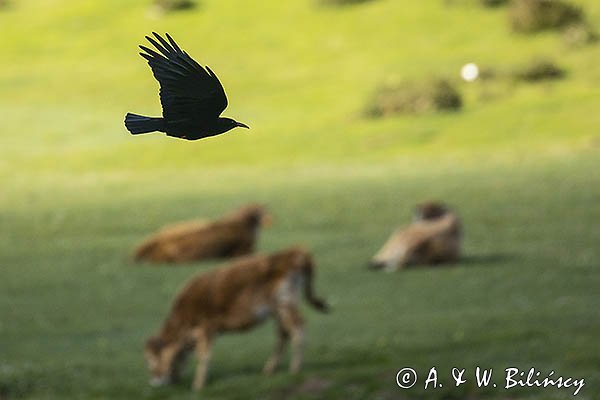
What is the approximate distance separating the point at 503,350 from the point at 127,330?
4731mm

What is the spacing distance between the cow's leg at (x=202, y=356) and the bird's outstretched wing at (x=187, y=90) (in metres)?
9.91

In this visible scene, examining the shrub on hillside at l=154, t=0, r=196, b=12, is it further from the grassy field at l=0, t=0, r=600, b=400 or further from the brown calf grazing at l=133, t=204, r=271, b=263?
the brown calf grazing at l=133, t=204, r=271, b=263

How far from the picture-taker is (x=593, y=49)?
4428 cm

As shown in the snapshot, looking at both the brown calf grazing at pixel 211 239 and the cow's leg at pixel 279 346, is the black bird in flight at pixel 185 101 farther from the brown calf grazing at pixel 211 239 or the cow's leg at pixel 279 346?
the brown calf grazing at pixel 211 239

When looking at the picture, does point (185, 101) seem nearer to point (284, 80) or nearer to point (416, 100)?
point (416, 100)

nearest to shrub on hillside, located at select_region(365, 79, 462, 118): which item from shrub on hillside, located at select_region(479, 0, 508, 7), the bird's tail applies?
shrub on hillside, located at select_region(479, 0, 508, 7)

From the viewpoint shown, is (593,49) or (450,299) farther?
(593,49)

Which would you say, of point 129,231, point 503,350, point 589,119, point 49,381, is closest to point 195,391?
point 49,381

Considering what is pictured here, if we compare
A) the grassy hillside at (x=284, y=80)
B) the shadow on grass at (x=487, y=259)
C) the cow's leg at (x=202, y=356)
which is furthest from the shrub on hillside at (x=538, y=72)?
the cow's leg at (x=202, y=356)

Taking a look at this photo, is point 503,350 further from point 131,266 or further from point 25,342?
point 131,266

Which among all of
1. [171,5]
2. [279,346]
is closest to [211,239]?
[279,346]

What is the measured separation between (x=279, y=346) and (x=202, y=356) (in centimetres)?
71

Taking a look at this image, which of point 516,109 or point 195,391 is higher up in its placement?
point 516,109

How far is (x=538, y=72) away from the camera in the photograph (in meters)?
40.9
